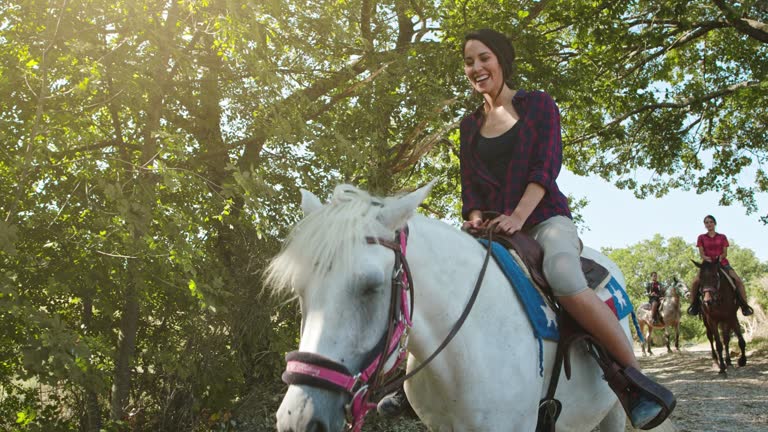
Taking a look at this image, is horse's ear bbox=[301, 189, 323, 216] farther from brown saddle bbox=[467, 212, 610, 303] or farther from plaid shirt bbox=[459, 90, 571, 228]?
plaid shirt bbox=[459, 90, 571, 228]

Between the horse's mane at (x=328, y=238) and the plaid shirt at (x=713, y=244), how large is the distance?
11598 mm

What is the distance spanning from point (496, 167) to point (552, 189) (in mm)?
304

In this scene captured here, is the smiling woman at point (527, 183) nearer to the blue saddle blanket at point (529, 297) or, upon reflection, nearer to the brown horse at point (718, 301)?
the blue saddle blanket at point (529, 297)

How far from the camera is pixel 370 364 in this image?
1788 millimetres

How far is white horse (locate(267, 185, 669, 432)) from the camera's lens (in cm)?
175

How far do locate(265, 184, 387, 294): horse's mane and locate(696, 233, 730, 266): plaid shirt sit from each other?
38.1 ft

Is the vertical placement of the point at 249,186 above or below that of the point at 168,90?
below

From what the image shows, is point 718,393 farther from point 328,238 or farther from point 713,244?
point 328,238

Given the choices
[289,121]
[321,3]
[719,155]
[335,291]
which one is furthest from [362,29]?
[719,155]

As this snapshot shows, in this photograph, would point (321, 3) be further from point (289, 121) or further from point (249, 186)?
point (249, 186)

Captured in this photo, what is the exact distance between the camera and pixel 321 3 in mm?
6441

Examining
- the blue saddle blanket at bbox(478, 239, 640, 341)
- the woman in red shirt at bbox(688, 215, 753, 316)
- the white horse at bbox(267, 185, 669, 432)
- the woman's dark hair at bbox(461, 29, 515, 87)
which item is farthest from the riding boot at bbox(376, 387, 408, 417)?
the woman in red shirt at bbox(688, 215, 753, 316)

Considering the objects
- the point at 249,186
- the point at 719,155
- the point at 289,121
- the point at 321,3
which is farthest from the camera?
the point at 719,155

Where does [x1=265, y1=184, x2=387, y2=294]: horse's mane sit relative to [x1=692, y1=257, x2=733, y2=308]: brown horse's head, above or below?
above
